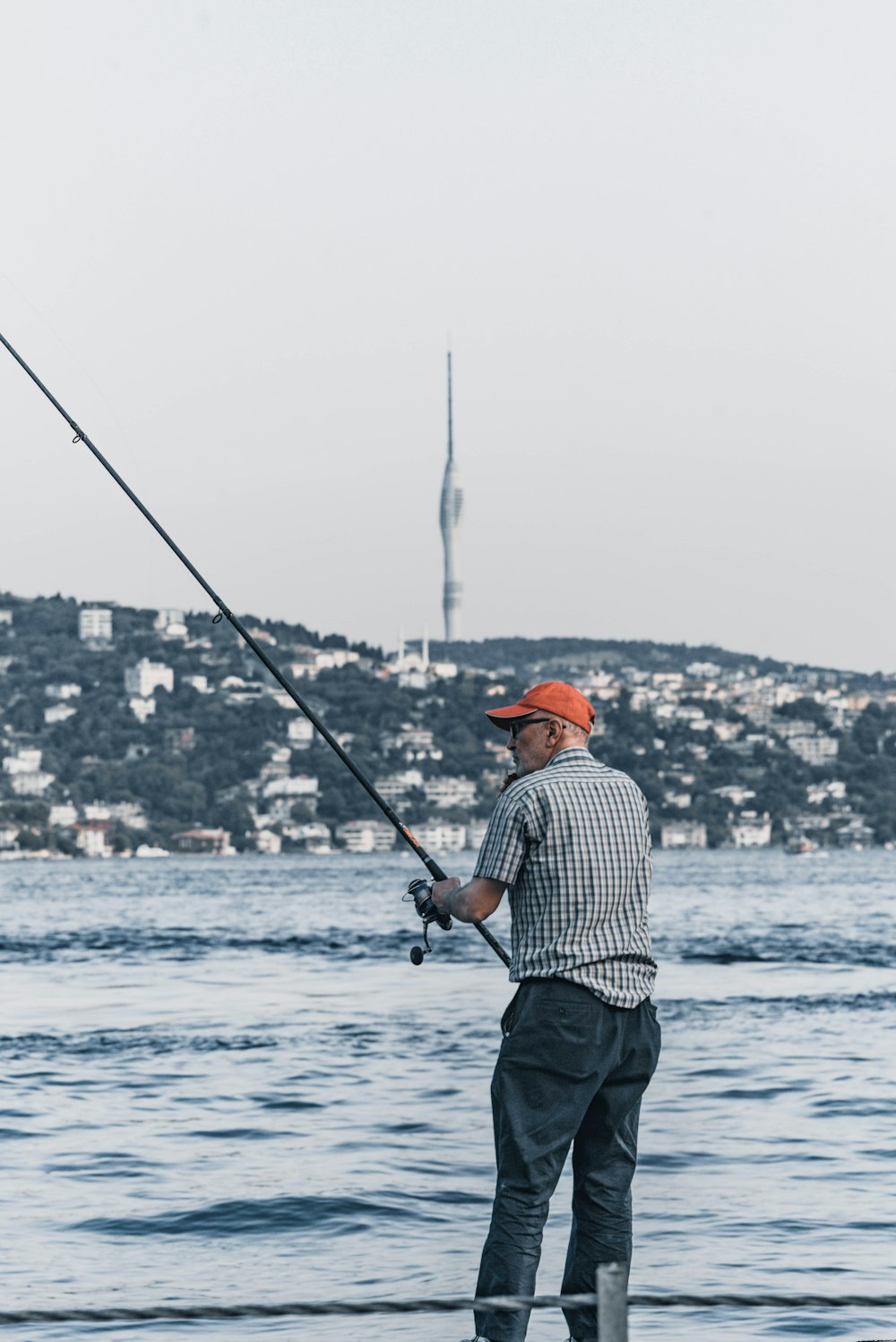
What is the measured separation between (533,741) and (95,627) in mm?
137950

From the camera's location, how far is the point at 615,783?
4887mm

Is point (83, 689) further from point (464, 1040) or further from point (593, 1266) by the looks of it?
point (593, 1266)

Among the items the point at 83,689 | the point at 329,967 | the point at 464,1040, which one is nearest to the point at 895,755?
the point at 83,689

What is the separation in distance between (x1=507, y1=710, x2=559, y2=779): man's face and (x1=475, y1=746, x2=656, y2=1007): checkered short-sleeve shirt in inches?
6.7

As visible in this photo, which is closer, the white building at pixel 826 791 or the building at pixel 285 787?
the building at pixel 285 787

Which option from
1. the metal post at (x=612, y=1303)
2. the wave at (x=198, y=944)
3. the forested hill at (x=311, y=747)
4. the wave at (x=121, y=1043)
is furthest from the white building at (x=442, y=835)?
the metal post at (x=612, y=1303)

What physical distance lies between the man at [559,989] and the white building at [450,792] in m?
123

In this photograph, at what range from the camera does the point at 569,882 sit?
187 inches

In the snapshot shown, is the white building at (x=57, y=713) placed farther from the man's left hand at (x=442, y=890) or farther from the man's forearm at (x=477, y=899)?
the man's forearm at (x=477, y=899)

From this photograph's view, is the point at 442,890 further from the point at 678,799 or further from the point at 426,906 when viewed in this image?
the point at 678,799

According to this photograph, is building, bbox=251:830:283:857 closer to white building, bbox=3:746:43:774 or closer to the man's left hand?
white building, bbox=3:746:43:774

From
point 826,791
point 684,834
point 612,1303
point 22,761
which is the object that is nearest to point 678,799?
point 684,834

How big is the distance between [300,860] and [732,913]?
83.9m

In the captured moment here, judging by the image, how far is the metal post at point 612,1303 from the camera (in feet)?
10.3
